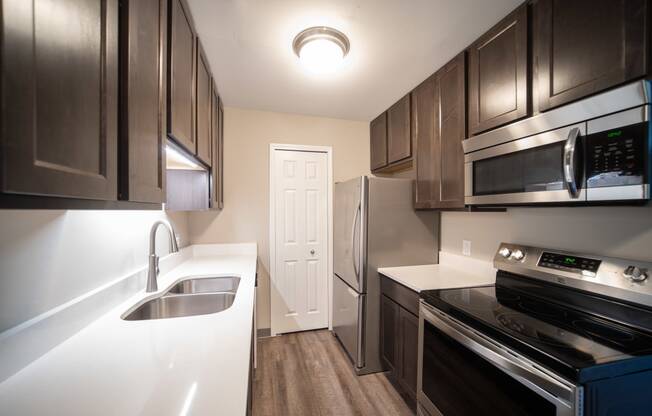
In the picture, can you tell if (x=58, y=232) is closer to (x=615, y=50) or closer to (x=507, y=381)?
(x=507, y=381)

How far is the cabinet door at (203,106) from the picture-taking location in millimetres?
1534

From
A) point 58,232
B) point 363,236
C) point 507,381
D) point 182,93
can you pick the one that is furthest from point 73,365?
point 363,236

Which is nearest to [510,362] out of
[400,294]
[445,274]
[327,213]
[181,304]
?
[400,294]

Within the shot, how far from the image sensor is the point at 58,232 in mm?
956

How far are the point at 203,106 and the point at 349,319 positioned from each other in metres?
2.10

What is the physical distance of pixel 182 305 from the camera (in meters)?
1.52

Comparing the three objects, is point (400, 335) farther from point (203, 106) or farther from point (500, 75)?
point (203, 106)

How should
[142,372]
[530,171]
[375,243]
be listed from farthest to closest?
[375,243] < [530,171] < [142,372]

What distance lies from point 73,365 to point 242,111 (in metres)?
2.49

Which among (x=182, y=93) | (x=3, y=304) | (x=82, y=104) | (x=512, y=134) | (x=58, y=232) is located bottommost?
(x=3, y=304)

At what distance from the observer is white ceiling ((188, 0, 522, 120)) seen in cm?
136

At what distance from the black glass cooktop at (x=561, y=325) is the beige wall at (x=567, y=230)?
260 millimetres

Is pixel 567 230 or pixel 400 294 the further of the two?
pixel 400 294

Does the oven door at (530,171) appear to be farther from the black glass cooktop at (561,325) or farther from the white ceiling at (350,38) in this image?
the white ceiling at (350,38)
